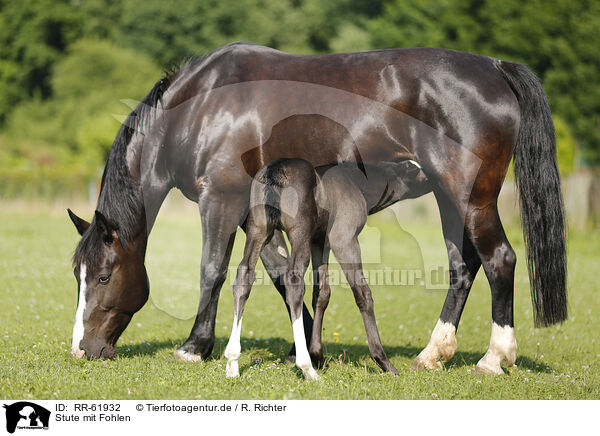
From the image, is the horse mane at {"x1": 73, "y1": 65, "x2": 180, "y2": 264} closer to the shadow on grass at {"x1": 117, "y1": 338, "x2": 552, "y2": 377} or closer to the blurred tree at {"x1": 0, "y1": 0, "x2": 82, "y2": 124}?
the shadow on grass at {"x1": 117, "y1": 338, "x2": 552, "y2": 377}

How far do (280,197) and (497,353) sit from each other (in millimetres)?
2278

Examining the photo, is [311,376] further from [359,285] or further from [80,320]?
[80,320]

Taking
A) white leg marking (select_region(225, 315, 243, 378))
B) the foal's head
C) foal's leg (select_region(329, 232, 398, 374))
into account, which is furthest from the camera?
the foal's head

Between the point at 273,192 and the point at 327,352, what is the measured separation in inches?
84.2

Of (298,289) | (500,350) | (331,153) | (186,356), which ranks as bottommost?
(186,356)

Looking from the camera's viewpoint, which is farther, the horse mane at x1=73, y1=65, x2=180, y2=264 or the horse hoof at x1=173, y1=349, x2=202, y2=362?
the horse hoof at x1=173, y1=349, x2=202, y2=362

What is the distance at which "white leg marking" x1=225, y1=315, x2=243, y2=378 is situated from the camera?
4.73m

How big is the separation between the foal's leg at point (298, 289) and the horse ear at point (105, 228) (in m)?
1.65

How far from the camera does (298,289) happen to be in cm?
489

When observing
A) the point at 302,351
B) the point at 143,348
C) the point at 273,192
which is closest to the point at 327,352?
the point at 302,351

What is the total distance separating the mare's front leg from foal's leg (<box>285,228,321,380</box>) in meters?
0.73
